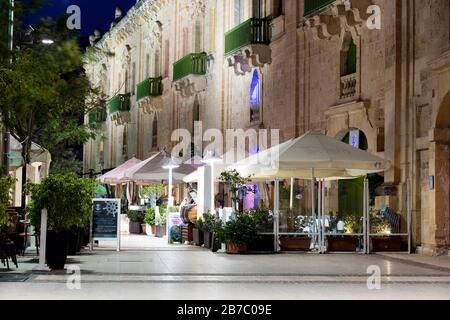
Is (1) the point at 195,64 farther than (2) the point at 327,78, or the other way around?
(1) the point at 195,64

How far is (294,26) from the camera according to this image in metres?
27.2

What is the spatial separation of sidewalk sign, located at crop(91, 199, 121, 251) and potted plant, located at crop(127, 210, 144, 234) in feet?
44.7

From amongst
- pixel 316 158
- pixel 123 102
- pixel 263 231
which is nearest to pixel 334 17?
pixel 316 158

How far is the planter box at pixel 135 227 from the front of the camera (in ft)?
117

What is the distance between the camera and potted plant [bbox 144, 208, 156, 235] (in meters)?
32.8

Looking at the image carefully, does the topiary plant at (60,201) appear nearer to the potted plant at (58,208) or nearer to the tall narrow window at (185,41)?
the potted plant at (58,208)

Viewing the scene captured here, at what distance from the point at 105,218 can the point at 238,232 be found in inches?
143

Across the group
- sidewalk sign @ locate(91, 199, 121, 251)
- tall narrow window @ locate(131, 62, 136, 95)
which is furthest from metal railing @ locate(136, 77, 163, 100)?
sidewalk sign @ locate(91, 199, 121, 251)

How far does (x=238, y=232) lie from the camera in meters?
20.2

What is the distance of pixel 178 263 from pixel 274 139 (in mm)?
11986

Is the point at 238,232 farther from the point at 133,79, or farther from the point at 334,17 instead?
the point at 133,79

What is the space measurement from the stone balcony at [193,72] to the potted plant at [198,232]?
43.6 feet

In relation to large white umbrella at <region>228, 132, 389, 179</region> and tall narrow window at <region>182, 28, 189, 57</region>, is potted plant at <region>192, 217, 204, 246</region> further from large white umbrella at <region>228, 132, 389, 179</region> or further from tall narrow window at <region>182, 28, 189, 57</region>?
tall narrow window at <region>182, 28, 189, 57</region>

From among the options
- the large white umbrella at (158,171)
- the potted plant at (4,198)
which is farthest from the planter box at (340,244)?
the large white umbrella at (158,171)
